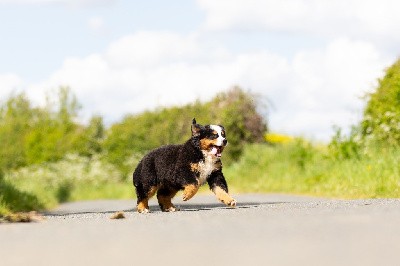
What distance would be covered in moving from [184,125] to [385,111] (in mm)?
11368

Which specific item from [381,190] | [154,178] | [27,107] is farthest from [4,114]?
[154,178]

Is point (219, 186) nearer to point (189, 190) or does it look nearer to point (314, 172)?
point (189, 190)

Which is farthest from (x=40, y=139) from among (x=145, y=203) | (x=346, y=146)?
(x=145, y=203)

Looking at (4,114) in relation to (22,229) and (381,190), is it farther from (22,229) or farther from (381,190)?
(22,229)

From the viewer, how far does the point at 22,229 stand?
8.55m

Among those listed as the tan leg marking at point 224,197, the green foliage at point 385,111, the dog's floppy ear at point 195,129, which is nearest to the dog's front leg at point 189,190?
the tan leg marking at point 224,197

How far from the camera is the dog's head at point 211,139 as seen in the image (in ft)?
35.4

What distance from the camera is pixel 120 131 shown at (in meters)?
34.6

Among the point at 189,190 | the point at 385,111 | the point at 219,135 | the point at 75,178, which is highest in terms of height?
the point at 385,111

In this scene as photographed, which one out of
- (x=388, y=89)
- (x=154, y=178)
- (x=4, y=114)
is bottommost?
(x=154, y=178)

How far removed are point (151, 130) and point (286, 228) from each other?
84.2 feet

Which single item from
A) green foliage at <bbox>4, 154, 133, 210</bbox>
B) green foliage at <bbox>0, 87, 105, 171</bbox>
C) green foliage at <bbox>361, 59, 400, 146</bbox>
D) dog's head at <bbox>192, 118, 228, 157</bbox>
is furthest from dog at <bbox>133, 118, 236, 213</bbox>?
green foliage at <bbox>0, 87, 105, 171</bbox>

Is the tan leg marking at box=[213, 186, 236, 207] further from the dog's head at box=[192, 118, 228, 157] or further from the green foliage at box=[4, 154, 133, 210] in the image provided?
the green foliage at box=[4, 154, 133, 210]

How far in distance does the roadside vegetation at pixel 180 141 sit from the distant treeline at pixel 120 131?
0.04 meters
